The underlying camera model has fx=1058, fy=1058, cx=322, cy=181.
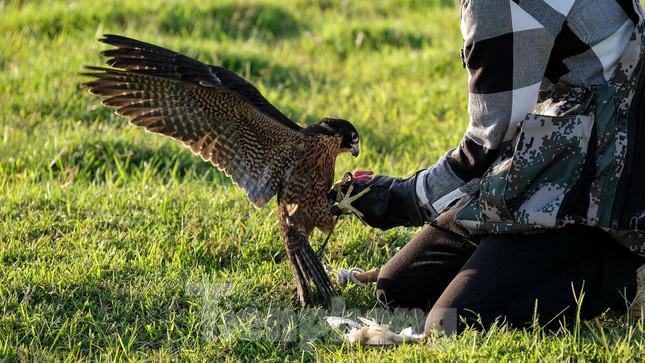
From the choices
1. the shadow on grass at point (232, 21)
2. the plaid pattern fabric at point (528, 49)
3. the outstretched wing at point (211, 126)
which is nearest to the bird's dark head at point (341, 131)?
the outstretched wing at point (211, 126)

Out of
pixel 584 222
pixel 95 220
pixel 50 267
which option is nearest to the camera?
pixel 584 222

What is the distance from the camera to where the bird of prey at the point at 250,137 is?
4.54 meters

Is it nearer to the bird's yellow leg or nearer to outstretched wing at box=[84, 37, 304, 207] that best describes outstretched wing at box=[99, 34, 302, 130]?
outstretched wing at box=[84, 37, 304, 207]

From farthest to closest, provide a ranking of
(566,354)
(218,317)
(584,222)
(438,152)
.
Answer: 1. (438,152)
2. (218,317)
3. (584,222)
4. (566,354)

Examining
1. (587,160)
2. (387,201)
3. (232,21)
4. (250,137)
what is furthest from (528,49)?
(232,21)

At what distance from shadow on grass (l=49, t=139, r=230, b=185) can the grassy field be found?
0.01 metres

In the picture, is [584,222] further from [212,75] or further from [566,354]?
[212,75]

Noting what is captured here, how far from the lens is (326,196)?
474cm

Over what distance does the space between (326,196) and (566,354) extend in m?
1.49

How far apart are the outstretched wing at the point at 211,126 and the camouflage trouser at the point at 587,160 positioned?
47.3 inches

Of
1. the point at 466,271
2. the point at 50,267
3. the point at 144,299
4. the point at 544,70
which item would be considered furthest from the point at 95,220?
the point at 544,70

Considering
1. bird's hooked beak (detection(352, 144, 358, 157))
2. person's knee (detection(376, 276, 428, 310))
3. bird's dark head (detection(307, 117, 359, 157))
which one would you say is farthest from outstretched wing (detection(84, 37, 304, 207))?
person's knee (detection(376, 276, 428, 310))

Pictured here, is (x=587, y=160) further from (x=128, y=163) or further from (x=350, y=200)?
(x=128, y=163)

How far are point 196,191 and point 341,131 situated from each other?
130 centimetres
